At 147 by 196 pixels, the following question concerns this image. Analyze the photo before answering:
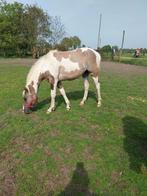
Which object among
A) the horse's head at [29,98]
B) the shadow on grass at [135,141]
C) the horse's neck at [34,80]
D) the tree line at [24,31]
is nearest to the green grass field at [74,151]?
the shadow on grass at [135,141]

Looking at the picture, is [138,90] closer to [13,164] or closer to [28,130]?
[28,130]

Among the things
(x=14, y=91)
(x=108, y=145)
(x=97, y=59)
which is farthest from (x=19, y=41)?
(x=108, y=145)

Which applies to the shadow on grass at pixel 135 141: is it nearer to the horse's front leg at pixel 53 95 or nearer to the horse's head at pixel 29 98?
the horse's front leg at pixel 53 95

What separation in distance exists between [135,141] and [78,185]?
6.89 feet

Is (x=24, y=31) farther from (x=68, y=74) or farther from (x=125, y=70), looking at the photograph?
(x=68, y=74)

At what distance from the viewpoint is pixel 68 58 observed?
23.8ft

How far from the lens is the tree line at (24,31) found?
40.6 metres

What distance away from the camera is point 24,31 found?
41.6 meters

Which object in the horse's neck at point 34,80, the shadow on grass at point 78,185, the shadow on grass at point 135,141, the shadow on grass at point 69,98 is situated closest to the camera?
the shadow on grass at point 78,185

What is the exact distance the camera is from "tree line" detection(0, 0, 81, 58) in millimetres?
40625

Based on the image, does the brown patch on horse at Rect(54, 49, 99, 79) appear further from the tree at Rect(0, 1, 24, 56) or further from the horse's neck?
the tree at Rect(0, 1, 24, 56)

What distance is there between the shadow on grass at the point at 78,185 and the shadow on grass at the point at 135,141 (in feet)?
3.26

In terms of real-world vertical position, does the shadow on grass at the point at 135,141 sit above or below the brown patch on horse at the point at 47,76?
below

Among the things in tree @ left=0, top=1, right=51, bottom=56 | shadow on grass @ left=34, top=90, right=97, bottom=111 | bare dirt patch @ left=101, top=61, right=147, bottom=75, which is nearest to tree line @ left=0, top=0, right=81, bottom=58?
tree @ left=0, top=1, right=51, bottom=56
